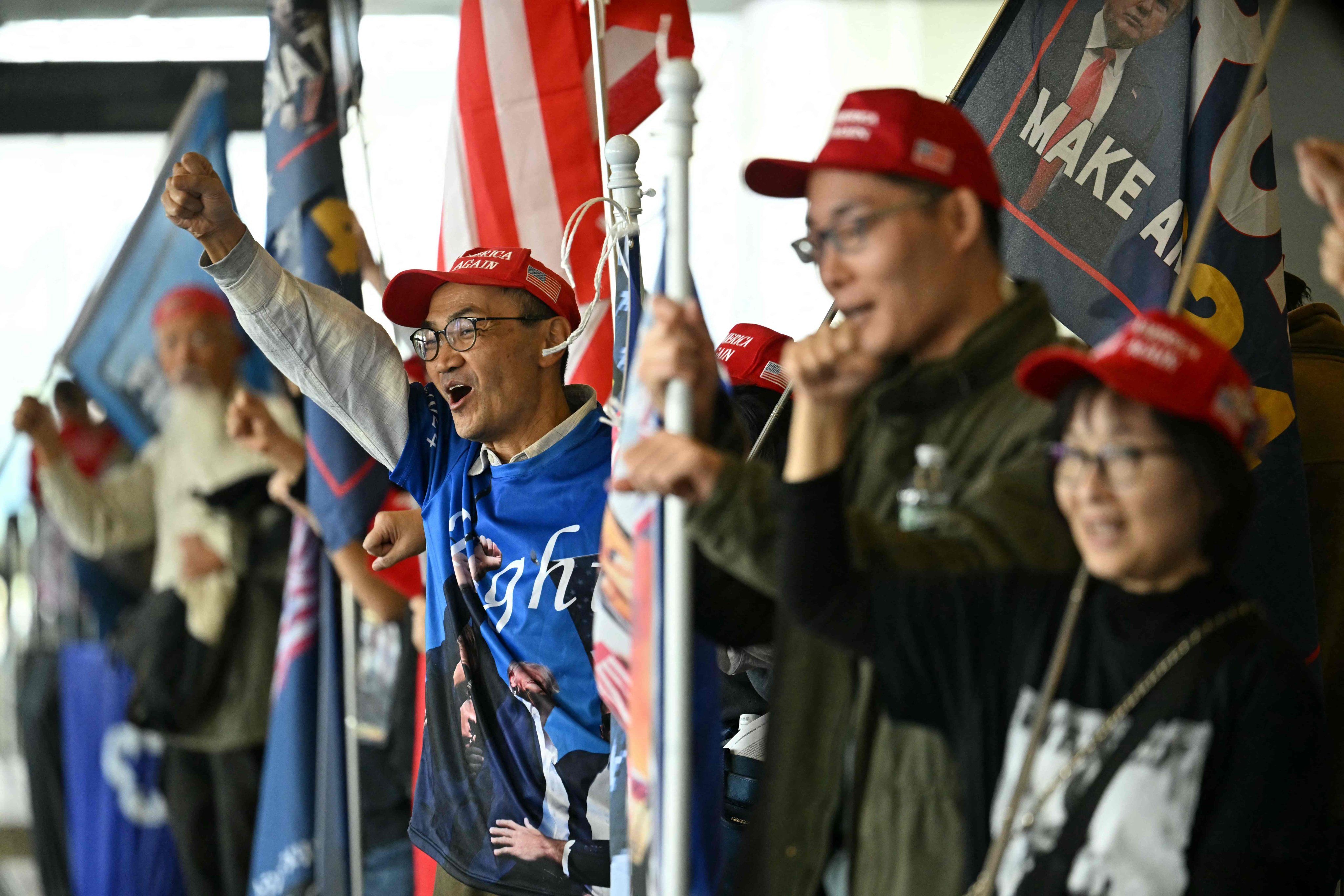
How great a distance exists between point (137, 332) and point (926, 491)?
2828 millimetres

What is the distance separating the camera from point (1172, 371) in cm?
98

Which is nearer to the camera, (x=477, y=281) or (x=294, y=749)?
(x=477, y=281)

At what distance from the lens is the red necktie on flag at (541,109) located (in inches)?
108

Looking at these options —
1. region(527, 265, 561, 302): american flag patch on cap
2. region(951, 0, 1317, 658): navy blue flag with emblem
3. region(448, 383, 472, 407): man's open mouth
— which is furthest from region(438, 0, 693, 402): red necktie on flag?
region(951, 0, 1317, 658): navy blue flag with emblem

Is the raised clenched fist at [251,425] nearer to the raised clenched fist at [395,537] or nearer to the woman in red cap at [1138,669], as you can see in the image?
the raised clenched fist at [395,537]

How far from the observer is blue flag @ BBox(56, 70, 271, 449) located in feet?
11.2

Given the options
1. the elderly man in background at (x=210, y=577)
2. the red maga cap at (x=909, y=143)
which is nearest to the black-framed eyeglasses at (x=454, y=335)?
the red maga cap at (x=909, y=143)

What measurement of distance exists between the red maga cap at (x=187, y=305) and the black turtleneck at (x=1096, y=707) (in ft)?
8.78

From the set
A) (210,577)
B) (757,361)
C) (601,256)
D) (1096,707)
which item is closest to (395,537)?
(601,256)

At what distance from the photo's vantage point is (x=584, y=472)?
6.55ft

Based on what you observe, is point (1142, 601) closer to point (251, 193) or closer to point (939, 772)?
point (939, 772)

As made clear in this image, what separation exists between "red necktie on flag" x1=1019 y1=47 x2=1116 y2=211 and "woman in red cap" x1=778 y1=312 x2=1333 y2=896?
2.49ft

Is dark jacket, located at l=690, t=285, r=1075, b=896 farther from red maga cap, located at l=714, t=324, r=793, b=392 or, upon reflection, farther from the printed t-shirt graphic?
red maga cap, located at l=714, t=324, r=793, b=392

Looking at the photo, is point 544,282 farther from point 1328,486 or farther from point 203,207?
point 1328,486
